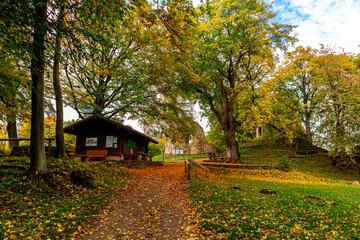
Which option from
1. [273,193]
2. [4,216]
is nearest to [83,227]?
[4,216]

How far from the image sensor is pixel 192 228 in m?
5.29

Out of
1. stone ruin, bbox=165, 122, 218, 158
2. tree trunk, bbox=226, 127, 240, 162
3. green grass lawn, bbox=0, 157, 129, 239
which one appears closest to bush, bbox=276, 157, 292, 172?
tree trunk, bbox=226, 127, 240, 162

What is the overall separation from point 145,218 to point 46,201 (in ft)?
10.9

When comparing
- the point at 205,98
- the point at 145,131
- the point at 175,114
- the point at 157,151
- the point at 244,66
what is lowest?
the point at 157,151

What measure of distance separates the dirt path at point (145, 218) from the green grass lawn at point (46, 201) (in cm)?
51

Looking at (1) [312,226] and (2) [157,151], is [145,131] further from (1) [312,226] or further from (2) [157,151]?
(2) [157,151]

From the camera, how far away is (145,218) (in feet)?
19.7

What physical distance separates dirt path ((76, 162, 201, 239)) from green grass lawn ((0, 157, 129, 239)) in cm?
51

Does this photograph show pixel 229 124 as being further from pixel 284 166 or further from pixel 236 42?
pixel 236 42

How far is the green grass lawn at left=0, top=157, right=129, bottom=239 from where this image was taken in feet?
14.7

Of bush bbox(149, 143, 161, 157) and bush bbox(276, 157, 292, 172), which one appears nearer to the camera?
bush bbox(276, 157, 292, 172)

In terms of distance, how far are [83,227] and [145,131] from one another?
1611 centimetres

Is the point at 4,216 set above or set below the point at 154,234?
above

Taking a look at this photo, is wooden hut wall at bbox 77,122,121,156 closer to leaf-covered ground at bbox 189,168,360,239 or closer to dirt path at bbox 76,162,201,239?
dirt path at bbox 76,162,201,239
